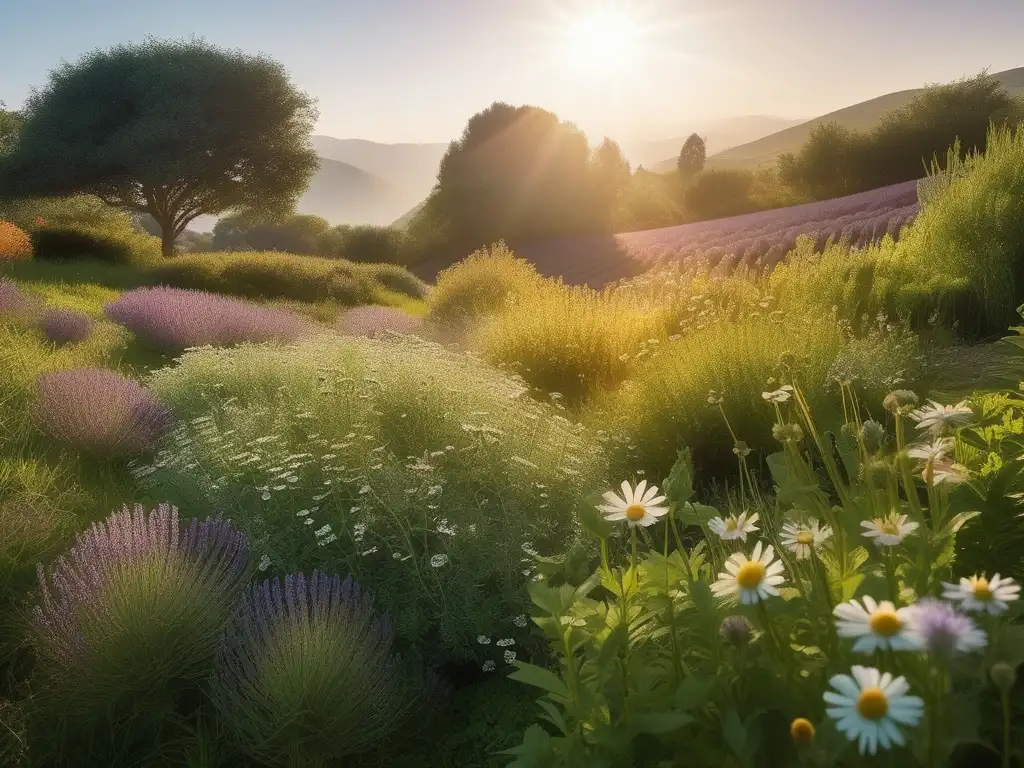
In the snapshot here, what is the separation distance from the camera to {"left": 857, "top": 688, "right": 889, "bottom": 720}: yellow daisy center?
83 centimetres

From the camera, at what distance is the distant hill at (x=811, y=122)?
70.4m

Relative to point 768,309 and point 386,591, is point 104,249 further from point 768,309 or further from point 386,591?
point 386,591

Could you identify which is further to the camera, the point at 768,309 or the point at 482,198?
the point at 482,198

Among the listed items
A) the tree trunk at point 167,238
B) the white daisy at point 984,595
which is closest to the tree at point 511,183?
the tree trunk at point 167,238

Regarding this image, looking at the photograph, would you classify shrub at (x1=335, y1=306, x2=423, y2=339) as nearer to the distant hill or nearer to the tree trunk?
the tree trunk

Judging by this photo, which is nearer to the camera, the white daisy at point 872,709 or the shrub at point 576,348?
the white daisy at point 872,709

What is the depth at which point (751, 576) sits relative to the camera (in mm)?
1102

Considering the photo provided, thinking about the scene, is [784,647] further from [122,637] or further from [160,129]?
[160,129]

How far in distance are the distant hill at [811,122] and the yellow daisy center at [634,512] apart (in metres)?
63.1

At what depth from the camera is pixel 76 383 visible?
4406mm

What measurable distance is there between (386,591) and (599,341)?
4.49 metres

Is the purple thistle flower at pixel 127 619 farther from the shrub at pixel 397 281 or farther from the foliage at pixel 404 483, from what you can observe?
the shrub at pixel 397 281

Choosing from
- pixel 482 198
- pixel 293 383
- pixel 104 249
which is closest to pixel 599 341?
pixel 293 383

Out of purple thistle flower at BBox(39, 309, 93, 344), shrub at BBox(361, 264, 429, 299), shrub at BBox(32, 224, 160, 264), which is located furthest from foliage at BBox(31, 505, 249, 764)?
shrub at BBox(361, 264, 429, 299)
